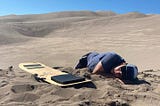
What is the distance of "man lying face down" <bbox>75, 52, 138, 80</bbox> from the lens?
657cm

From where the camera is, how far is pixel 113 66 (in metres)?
6.86

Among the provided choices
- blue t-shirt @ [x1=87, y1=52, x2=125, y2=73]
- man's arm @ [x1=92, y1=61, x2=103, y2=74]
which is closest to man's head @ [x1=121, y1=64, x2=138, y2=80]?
blue t-shirt @ [x1=87, y1=52, x2=125, y2=73]

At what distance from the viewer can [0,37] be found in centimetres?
2053

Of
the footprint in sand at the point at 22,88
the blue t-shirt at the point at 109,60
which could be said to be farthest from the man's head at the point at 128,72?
the footprint in sand at the point at 22,88

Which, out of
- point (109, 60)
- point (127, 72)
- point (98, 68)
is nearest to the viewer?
point (127, 72)

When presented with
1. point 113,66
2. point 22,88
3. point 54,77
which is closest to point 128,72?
point 113,66

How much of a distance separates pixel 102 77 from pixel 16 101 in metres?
2.20

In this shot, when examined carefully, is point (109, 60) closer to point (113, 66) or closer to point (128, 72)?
point (113, 66)

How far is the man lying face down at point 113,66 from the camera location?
6.57 m

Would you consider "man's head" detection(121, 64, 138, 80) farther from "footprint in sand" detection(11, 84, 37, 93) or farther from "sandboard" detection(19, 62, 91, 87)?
"footprint in sand" detection(11, 84, 37, 93)

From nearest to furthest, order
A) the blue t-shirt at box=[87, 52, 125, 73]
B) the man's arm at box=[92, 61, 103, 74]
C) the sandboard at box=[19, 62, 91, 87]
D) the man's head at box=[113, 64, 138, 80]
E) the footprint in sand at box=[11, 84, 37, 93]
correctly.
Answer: the footprint in sand at box=[11, 84, 37, 93], the sandboard at box=[19, 62, 91, 87], the man's head at box=[113, 64, 138, 80], the blue t-shirt at box=[87, 52, 125, 73], the man's arm at box=[92, 61, 103, 74]

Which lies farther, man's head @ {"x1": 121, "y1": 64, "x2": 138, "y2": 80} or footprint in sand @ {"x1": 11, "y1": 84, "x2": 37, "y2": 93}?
man's head @ {"x1": 121, "y1": 64, "x2": 138, "y2": 80}

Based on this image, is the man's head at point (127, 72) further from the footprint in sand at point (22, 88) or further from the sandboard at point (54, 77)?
the footprint in sand at point (22, 88)

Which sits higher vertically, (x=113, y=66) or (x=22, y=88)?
(x=113, y=66)
